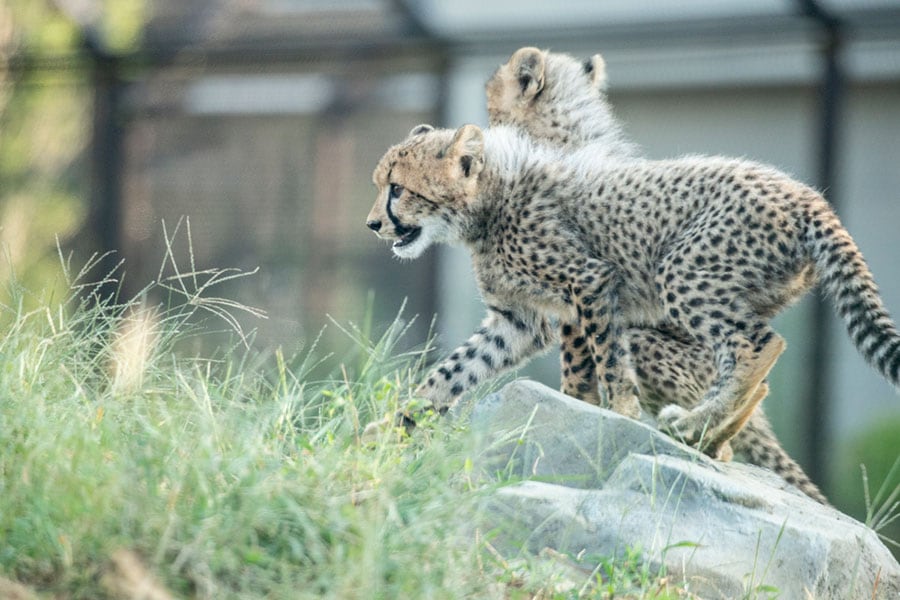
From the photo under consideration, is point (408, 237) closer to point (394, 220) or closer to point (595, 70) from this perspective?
point (394, 220)

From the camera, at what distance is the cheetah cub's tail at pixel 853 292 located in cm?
316

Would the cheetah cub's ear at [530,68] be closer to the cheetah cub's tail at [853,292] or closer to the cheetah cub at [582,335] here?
the cheetah cub at [582,335]

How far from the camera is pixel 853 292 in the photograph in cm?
326

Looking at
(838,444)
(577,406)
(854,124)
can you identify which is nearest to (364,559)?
(577,406)

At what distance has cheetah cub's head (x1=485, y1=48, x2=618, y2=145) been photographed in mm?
4461

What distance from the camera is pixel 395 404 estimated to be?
114 inches

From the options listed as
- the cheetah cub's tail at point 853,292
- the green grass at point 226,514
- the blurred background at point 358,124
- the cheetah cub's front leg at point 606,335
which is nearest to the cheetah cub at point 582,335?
the cheetah cub's front leg at point 606,335

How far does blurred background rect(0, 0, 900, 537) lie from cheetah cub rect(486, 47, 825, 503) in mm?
779

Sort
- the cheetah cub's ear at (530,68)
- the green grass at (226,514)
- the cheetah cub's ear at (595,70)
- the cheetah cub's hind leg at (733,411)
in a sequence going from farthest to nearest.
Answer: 1. the cheetah cub's ear at (595,70)
2. the cheetah cub's ear at (530,68)
3. the cheetah cub's hind leg at (733,411)
4. the green grass at (226,514)

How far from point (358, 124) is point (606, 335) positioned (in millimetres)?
2782

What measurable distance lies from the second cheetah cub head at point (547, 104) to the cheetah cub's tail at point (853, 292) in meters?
1.21

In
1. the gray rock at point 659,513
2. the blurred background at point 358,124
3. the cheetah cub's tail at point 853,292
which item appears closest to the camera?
the gray rock at point 659,513

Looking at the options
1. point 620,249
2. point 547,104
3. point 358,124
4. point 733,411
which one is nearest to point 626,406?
point 733,411

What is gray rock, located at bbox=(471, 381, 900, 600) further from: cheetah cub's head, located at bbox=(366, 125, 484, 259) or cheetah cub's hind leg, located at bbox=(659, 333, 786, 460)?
cheetah cub's head, located at bbox=(366, 125, 484, 259)
